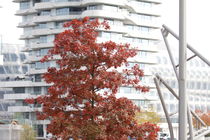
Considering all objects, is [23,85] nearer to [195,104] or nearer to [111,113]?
[195,104]

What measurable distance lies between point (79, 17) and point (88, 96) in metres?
101

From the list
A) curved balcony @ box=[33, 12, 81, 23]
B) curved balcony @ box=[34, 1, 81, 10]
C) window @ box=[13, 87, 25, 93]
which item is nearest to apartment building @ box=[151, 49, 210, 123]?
window @ box=[13, 87, 25, 93]

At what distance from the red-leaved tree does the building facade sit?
316 ft

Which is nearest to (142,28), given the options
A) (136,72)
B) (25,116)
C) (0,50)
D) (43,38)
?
(43,38)

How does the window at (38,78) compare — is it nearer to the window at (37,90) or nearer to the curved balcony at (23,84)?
the curved balcony at (23,84)

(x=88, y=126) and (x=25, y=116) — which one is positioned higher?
(x=88, y=126)

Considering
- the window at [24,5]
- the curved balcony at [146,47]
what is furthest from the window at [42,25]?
the curved balcony at [146,47]

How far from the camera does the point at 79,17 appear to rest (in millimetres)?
126312

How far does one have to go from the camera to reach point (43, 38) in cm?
13088

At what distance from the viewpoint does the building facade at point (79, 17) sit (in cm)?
12556

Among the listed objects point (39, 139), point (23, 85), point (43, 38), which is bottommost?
point (39, 139)

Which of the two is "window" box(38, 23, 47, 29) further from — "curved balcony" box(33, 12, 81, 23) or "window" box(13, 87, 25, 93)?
"window" box(13, 87, 25, 93)

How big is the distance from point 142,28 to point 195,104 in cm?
6364

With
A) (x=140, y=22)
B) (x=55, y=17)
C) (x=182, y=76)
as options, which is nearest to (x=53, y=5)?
(x=55, y=17)
